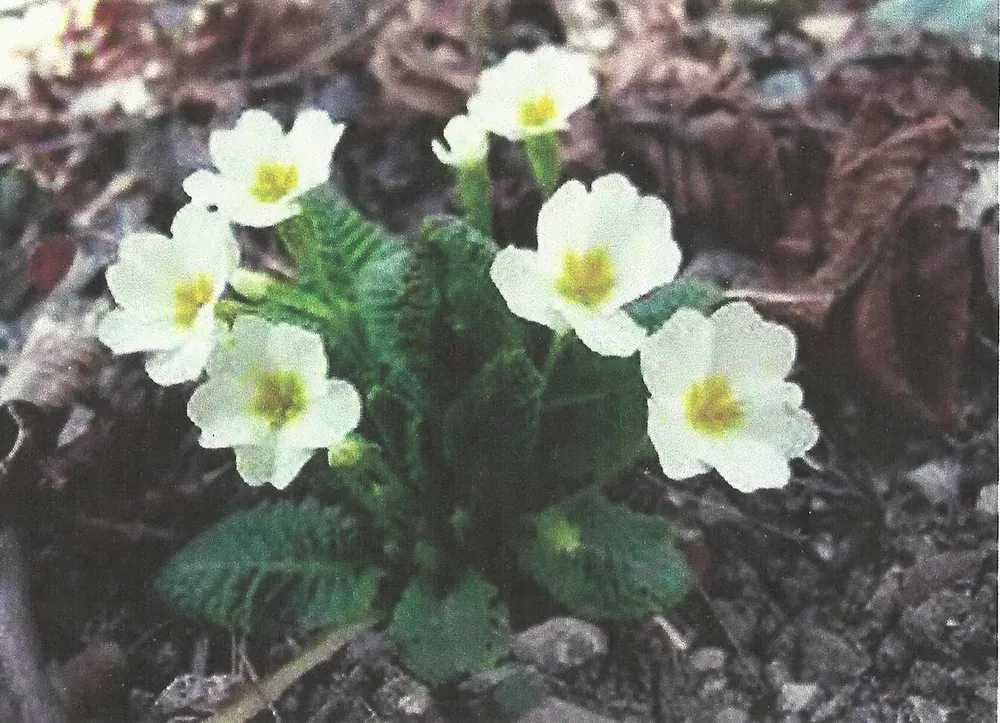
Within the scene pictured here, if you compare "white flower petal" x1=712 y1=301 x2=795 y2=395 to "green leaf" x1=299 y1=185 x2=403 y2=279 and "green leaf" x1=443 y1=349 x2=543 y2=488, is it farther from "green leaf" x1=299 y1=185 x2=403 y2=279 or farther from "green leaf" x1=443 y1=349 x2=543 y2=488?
"green leaf" x1=299 y1=185 x2=403 y2=279

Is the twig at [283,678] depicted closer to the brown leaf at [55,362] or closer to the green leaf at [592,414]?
the green leaf at [592,414]

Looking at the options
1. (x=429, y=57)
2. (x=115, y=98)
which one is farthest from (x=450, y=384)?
(x=115, y=98)

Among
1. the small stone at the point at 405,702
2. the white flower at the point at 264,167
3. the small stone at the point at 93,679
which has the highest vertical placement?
the white flower at the point at 264,167

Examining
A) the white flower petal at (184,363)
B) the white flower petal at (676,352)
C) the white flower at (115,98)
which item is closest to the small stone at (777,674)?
the white flower petal at (676,352)

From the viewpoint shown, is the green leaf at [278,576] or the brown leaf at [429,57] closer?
the green leaf at [278,576]

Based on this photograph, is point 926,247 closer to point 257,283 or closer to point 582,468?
point 582,468

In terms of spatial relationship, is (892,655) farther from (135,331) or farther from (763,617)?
(135,331)

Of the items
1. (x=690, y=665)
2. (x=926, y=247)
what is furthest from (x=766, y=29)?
(x=690, y=665)
